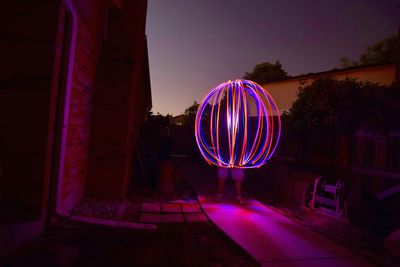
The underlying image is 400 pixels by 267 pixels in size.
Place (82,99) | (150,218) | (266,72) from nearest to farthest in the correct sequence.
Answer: (150,218) < (82,99) < (266,72)

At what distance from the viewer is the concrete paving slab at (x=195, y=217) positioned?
5555mm

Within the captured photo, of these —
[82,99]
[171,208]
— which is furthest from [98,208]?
[82,99]

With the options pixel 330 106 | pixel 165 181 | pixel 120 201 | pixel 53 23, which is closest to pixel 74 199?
pixel 120 201

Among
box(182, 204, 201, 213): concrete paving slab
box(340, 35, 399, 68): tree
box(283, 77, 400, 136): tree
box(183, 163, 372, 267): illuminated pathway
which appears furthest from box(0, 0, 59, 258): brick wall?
box(340, 35, 399, 68): tree

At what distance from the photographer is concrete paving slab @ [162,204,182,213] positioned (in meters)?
6.02

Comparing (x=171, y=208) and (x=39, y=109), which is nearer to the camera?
(x=39, y=109)

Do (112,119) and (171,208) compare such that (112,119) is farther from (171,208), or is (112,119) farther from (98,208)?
(171,208)

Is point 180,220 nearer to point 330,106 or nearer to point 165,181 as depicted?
point 165,181

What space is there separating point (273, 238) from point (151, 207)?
8.91 ft

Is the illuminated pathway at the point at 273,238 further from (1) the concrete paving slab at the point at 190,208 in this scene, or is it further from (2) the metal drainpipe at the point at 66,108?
(2) the metal drainpipe at the point at 66,108

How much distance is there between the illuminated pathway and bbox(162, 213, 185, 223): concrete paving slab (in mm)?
563

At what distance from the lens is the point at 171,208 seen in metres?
6.20

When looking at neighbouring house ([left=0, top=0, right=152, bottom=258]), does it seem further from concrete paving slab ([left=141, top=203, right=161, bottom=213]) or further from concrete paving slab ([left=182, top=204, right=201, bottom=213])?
concrete paving slab ([left=182, top=204, right=201, bottom=213])

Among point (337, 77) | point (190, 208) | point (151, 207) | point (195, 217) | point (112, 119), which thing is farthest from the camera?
point (337, 77)
